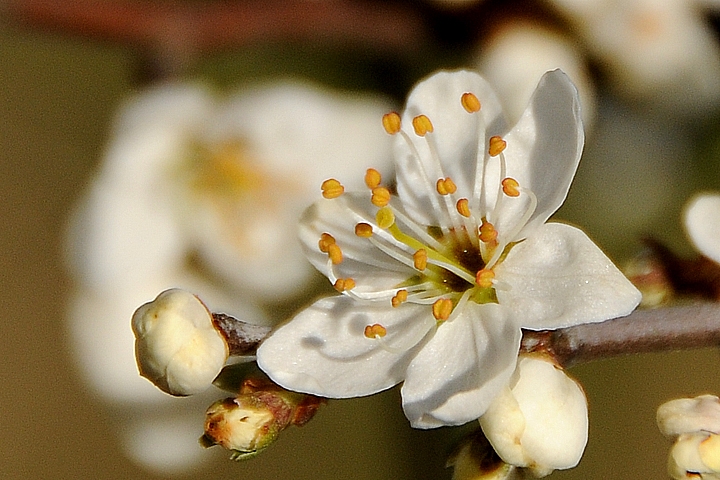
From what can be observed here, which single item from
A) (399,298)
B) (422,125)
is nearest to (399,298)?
(399,298)

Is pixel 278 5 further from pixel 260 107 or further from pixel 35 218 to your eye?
pixel 35 218

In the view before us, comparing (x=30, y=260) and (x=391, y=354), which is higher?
(x=391, y=354)

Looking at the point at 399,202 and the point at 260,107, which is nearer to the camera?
the point at 399,202

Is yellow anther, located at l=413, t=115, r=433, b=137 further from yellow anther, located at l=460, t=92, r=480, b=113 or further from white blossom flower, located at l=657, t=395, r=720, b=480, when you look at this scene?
white blossom flower, located at l=657, t=395, r=720, b=480

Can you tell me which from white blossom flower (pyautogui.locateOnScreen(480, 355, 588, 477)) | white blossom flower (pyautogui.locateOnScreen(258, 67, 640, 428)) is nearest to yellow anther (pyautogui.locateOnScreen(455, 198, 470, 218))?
white blossom flower (pyautogui.locateOnScreen(258, 67, 640, 428))

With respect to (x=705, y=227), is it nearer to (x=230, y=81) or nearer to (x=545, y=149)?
(x=545, y=149)

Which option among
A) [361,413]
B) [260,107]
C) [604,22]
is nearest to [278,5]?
[260,107]

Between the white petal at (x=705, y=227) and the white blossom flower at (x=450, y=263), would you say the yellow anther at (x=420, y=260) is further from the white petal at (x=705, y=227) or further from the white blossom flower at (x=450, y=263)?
the white petal at (x=705, y=227)
